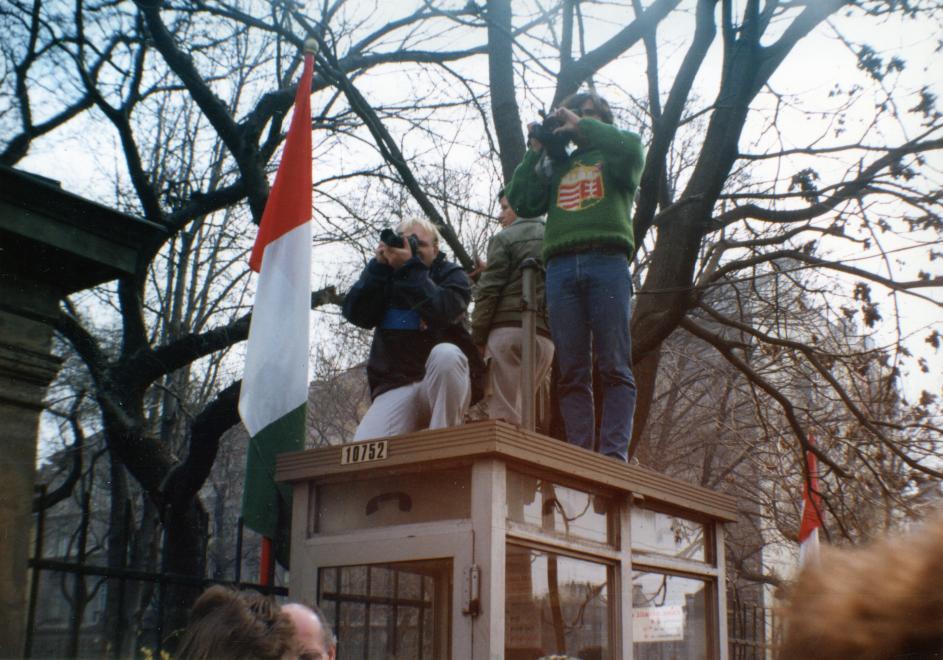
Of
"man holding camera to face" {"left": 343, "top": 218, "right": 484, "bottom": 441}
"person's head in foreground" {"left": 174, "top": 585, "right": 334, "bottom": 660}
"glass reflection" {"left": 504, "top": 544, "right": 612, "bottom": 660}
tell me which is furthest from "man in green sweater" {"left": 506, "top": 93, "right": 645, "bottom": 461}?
"person's head in foreground" {"left": 174, "top": 585, "right": 334, "bottom": 660}

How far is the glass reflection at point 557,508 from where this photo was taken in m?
3.65

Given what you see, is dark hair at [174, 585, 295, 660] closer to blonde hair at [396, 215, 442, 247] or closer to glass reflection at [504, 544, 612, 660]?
glass reflection at [504, 544, 612, 660]

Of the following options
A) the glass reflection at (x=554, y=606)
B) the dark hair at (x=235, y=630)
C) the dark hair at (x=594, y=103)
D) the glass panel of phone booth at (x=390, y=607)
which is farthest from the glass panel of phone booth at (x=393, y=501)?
the dark hair at (x=594, y=103)

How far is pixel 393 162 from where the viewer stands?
7.95 meters

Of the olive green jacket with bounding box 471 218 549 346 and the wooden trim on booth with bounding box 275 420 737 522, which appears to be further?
the olive green jacket with bounding box 471 218 549 346

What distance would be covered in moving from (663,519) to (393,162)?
4.33m

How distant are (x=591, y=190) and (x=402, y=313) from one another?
1.14 m

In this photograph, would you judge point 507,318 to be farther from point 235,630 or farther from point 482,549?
point 235,630

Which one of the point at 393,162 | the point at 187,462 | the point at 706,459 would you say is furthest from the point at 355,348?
the point at 393,162

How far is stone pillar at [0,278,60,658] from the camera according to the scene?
12.0 ft

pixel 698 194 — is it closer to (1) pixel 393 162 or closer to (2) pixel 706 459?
(1) pixel 393 162

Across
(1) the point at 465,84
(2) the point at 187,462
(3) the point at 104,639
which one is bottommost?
(3) the point at 104,639

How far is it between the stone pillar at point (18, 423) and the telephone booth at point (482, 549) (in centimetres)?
96

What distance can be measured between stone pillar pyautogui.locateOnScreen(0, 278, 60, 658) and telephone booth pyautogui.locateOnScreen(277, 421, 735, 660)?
37.9 inches
